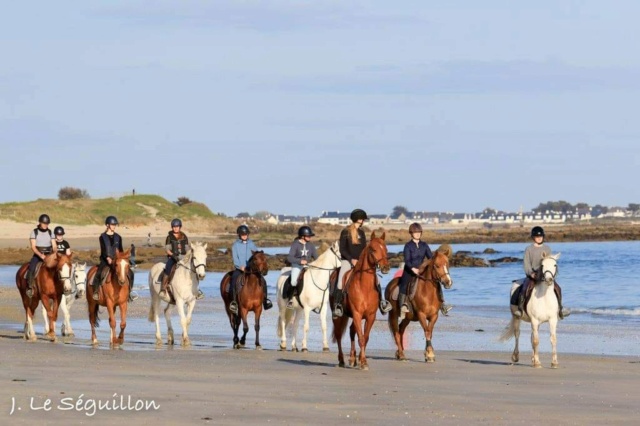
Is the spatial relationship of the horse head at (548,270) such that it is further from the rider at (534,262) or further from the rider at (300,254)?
the rider at (300,254)

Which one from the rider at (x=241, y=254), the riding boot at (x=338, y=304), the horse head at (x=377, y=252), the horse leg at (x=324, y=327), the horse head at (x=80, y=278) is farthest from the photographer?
the horse head at (x=80, y=278)

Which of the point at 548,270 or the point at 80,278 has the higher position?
the point at 548,270

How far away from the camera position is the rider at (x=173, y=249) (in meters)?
20.5

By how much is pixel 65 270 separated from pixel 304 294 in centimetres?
453

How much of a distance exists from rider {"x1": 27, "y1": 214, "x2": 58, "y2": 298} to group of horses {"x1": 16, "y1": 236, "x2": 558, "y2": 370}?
0.52 ft

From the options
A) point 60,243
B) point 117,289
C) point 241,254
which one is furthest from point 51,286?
point 241,254

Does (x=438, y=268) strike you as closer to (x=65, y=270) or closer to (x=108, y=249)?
(x=108, y=249)

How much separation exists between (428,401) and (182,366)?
4.47 metres

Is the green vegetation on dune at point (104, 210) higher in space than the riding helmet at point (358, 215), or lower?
higher

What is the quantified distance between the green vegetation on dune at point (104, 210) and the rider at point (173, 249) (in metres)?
64.7

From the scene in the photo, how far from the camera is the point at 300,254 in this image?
1964 centimetres

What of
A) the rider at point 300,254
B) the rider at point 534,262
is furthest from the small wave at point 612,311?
the rider at point 534,262

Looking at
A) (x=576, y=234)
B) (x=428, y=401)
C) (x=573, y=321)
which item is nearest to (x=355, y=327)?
(x=428, y=401)

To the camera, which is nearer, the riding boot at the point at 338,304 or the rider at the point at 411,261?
the riding boot at the point at 338,304
